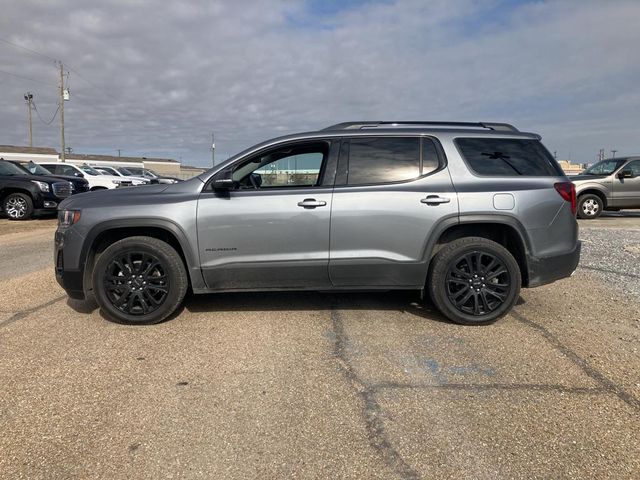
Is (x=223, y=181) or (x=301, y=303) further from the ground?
(x=223, y=181)

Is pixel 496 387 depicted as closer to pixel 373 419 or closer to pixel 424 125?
pixel 373 419

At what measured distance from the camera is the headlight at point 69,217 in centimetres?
437

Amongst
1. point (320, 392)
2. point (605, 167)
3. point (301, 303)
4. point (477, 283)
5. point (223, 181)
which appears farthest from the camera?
point (605, 167)

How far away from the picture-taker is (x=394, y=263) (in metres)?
4.34

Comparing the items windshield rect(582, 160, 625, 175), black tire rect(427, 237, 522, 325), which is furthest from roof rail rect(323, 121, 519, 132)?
windshield rect(582, 160, 625, 175)

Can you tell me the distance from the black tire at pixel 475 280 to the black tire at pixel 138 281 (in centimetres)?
245

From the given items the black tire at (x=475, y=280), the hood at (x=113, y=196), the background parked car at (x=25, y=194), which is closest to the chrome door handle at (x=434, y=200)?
the black tire at (x=475, y=280)

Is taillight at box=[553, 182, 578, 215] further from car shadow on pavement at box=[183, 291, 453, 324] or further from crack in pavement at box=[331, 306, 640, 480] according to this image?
car shadow on pavement at box=[183, 291, 453, 324]

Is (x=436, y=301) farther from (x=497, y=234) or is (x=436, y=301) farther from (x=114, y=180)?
(x=114, y=180)

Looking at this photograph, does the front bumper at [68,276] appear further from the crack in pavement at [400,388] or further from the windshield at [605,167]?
the windshield at [605,167]

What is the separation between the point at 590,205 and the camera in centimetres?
1352

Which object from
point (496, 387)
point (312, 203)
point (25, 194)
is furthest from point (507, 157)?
point (25, 194)

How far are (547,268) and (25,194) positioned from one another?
1382 centimetres

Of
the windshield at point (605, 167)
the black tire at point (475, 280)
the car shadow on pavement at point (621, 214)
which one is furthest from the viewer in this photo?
the car shadow on pavement at point (621, 214)
